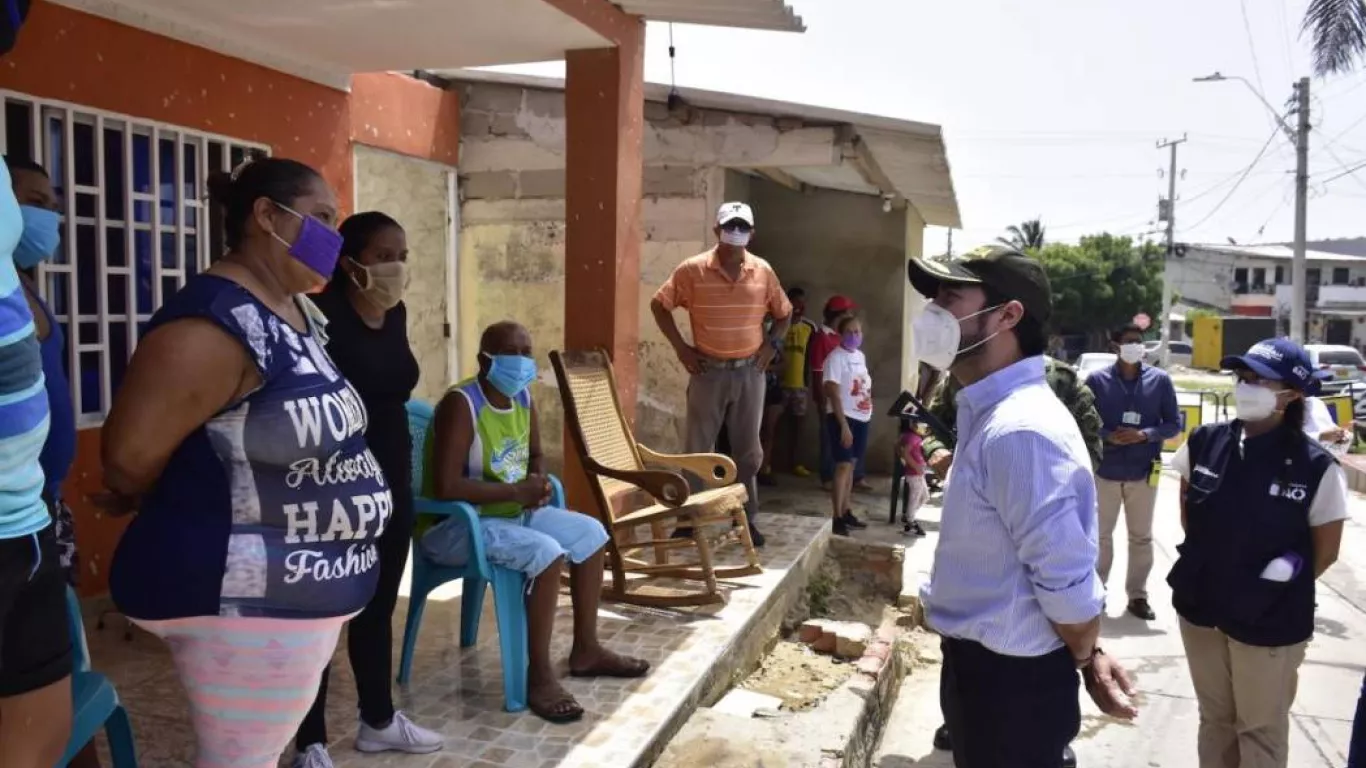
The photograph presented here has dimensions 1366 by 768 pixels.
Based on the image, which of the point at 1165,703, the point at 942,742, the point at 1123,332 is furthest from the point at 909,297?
the point at 942,742

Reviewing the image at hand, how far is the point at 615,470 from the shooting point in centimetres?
445

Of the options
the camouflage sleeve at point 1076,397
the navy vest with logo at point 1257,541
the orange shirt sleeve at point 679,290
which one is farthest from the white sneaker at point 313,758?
the camouflage sleeve at point 1076,397

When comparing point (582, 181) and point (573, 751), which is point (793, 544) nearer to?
point (582, 181)

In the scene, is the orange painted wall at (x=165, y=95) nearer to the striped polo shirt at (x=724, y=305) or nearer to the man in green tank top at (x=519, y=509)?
the man in green tank top at (x=519, y=509)

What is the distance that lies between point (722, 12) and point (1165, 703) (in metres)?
4.09

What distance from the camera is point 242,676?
1909 millimetres

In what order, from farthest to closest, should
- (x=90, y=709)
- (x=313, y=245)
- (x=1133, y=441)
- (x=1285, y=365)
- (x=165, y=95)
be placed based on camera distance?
(x=1133, y=441) < (x=165, y=95) < (x=1285, y=365) < (x=90, y=709) < (x=313, y=245)

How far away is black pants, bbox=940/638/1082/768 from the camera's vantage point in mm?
2201

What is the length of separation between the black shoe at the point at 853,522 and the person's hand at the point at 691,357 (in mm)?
2438

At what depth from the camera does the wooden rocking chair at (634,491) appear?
4414 millimetres

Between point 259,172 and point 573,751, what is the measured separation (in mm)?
1935

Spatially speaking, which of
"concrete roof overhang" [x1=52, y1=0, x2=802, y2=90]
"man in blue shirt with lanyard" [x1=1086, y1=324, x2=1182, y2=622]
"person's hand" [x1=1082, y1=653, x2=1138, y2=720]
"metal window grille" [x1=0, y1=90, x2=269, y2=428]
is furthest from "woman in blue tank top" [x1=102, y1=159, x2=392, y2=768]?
"man in blue shirt with lanyard" [x1=1086, y1=324, x2=1182, y2=622]

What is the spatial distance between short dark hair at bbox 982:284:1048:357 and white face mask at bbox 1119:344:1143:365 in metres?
4.20

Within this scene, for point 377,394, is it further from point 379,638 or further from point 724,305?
point 724,305
